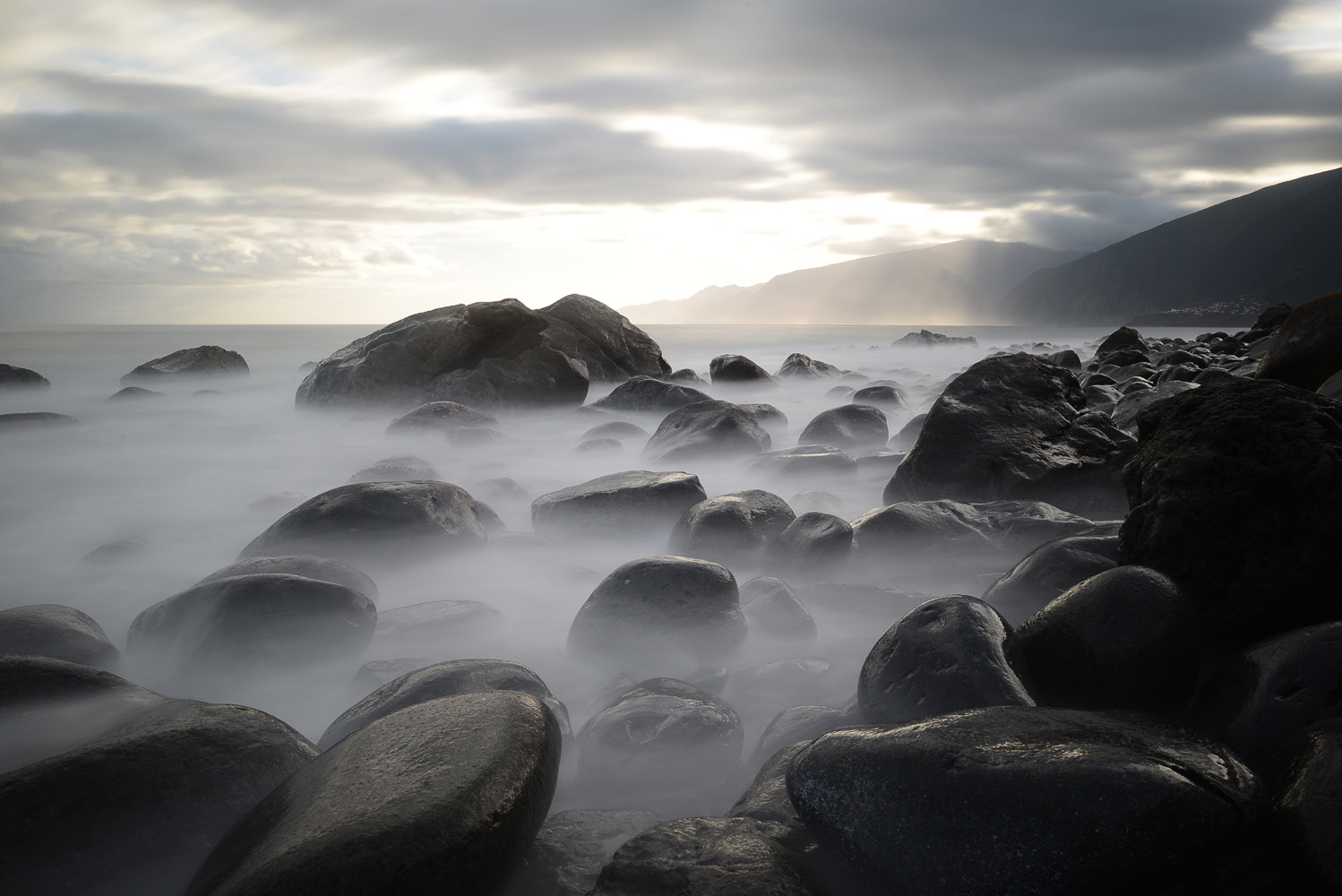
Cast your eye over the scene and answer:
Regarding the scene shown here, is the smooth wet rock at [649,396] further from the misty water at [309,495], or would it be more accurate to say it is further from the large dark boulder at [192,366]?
the large dark boulder at [192,366]

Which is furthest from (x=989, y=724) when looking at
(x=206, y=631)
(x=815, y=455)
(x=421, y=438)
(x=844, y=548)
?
(x=421, y=438)

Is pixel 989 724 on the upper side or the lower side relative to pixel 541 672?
upper

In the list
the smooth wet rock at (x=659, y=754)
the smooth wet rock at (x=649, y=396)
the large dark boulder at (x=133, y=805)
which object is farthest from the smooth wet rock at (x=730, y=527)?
the smooth wet rock at (x=649, y=396)

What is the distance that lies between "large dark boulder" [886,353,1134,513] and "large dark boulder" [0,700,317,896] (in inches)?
150

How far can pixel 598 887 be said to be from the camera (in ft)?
5.26

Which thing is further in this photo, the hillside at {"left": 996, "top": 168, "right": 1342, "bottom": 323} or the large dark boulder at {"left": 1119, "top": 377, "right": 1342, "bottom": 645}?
the hillside at {"left": 996, "top": 168, "right": 1342, "bottom": 323}

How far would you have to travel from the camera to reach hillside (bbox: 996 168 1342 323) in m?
90.0

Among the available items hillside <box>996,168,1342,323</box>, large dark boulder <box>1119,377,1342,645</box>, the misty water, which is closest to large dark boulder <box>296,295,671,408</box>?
the misty water

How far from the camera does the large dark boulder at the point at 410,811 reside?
1.40m

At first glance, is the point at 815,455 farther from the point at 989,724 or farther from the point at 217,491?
the point at 217,491

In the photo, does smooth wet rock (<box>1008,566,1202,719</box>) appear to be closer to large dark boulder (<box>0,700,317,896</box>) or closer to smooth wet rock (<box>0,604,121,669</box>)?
large dark boulder (<box>0,700,317,896</box>)

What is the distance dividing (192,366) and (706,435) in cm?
1392

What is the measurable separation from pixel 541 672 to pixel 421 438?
604 centimetres

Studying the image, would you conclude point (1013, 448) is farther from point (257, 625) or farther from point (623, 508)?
point (257, 625)
